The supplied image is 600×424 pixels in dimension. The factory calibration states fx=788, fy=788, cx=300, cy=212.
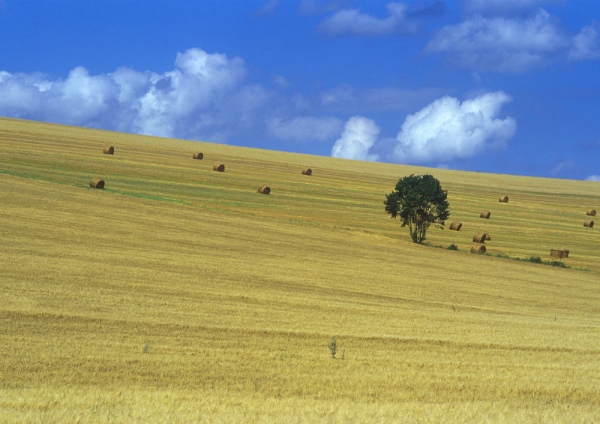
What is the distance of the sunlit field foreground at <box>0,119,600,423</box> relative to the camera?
9.41 metres

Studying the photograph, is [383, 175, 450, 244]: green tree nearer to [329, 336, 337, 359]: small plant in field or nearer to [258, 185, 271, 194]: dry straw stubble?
[258, 185, 271, 194]: dry straw stubble

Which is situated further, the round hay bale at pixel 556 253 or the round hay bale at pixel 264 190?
the round hay bale at pixel 264 190

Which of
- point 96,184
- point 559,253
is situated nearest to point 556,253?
point 559,253

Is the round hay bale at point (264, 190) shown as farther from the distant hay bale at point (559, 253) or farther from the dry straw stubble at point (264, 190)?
the distant hay bale at point (559, 253)

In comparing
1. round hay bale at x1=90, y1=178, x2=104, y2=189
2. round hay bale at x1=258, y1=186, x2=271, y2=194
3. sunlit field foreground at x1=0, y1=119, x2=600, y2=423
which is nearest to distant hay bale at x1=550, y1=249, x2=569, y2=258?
sunlit field foreground at x1=0, y1=119, x2=600, y2=423

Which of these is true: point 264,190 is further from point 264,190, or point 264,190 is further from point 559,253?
point 559,253

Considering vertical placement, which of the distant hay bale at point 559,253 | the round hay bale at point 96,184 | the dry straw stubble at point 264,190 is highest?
the dry straw stubble at point 264,190

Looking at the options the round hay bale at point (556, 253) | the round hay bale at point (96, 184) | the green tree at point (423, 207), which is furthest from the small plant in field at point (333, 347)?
the round hay bale at point (96, 184)

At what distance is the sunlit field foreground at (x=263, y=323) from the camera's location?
9406mm

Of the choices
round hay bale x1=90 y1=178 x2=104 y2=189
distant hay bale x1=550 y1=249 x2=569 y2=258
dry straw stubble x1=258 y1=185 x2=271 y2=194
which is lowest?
distant hay bale x1=550 y1=249 x2=569 y2=258

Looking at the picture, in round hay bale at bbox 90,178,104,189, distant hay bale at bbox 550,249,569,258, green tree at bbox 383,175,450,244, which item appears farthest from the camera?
round hay bale at bbox 90,178,104,189

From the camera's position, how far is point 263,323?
14.4 meters

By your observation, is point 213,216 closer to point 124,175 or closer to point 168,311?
point 124,175

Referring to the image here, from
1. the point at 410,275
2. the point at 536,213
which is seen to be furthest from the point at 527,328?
the point at 536,213
